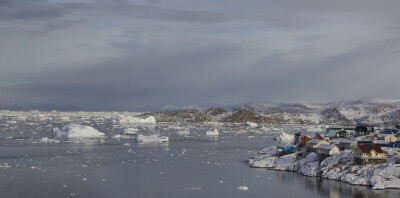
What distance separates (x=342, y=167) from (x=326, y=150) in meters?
4.09

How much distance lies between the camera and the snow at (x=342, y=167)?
3809 centimetres

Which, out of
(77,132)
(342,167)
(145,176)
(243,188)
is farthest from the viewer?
(77,132)

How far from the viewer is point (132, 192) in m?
34.8

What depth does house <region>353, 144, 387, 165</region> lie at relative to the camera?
41.2m

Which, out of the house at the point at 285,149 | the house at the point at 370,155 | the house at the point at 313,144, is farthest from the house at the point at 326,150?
the house at the point at 285,149

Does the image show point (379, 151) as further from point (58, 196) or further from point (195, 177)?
point (58, 196)

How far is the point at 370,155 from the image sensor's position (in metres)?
41.3

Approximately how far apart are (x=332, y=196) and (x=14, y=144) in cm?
5213

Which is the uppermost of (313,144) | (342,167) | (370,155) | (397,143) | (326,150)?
(397,143)

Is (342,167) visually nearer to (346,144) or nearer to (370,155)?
(370,155)

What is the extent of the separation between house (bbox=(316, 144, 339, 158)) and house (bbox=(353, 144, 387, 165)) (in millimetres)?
4100

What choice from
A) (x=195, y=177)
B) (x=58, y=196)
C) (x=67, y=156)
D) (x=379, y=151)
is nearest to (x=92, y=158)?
(x=67, y=156)

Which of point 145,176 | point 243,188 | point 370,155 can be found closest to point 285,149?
point 370,155

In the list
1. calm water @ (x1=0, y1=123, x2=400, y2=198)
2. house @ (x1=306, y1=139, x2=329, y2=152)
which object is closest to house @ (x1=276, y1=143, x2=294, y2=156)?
house @ (x1=306, y1=139, x2=329, y2=152)
